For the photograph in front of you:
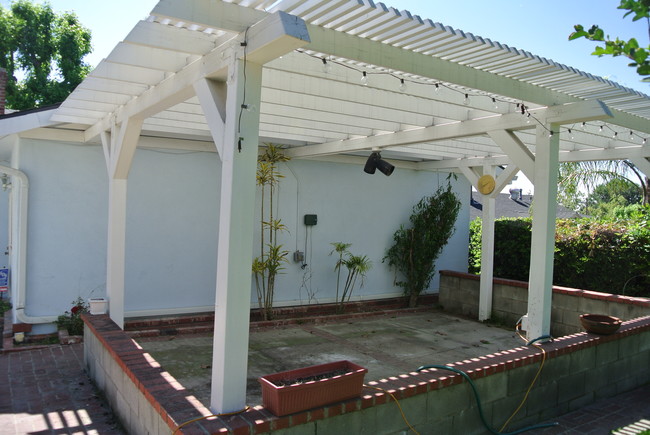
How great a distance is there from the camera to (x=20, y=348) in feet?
21.6

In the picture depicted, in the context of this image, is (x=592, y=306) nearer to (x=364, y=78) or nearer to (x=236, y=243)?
(x=364, y=78)

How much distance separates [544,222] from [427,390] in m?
2.35

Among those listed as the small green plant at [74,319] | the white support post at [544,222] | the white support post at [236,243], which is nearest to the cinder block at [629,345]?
the white support post at [544,222]

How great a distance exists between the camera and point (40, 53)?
22203mm

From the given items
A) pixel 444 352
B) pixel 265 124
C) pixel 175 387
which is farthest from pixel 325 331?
pixel 175 387

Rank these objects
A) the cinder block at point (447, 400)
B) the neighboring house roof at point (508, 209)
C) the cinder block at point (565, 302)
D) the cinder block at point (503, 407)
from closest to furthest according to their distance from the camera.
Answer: the cinder block at point (447, 400), the cinder block at point (503, 407), the cinder block at point (565, 302), the neighboring house roof at point (508, 209)

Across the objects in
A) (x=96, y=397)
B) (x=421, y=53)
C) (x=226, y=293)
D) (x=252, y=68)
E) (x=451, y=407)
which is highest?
(x=421, y=53)

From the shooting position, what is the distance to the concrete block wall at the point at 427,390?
3.18 m

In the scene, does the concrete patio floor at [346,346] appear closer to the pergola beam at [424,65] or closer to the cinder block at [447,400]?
the cinder block at [447,400]

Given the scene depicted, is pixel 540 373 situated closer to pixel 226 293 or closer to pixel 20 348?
pixel 226 293

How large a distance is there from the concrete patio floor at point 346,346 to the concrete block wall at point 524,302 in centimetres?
57

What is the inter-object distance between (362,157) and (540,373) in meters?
6.08

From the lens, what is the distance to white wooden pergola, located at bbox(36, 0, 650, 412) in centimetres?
312

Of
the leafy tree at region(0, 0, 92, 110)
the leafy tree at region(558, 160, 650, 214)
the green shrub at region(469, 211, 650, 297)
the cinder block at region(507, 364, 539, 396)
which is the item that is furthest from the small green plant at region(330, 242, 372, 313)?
the leafy tree at region(0, 0, 92, 110)
